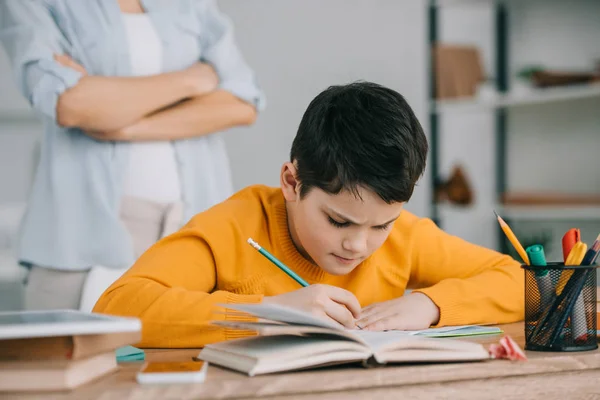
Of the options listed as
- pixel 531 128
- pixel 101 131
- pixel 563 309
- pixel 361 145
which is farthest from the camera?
pixel 531 128

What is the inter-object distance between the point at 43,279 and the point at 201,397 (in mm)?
1275

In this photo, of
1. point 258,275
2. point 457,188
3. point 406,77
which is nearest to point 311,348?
point 258,275

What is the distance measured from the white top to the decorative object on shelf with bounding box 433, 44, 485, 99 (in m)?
1.71

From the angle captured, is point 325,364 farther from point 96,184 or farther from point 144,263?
point 96,184

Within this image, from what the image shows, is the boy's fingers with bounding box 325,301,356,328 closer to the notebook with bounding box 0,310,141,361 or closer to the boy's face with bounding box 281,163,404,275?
the boy's face with bounding box 281,163,404,275

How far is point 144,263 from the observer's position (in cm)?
117

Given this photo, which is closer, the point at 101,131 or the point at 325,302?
the point at 325,302

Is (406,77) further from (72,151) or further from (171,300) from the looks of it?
(171,300)

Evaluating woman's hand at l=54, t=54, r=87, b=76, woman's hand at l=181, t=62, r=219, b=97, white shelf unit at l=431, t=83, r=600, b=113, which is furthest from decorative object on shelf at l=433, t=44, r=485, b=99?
woman's hand at l=54, t=54, r=87, b=76

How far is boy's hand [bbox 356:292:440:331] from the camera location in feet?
3.61

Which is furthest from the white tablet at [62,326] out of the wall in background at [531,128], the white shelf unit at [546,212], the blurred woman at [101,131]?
the wall in background at [531,128]

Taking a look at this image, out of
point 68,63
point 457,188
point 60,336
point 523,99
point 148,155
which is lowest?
point 457,188

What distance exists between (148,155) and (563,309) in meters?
1.26

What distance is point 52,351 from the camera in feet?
2.47
